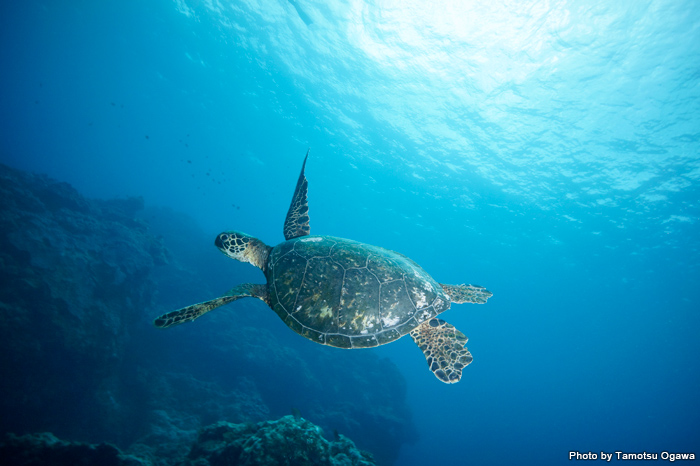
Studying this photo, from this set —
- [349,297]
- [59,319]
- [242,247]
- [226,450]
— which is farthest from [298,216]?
[59,319]

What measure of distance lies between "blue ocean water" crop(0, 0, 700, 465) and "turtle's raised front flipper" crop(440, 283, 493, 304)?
1498 cm

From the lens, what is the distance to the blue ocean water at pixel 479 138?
577 inches

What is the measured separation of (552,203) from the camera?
Answer: 24.9 meters

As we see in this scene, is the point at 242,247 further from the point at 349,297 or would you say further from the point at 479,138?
the point at 479,138

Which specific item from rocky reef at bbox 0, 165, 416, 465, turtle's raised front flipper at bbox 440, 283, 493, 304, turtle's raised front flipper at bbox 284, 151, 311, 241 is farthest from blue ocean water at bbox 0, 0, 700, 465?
turtle's raised front flipper at bbox 440, 283, 493, 304

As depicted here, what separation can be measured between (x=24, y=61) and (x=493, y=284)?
109m

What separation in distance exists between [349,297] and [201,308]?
93.1 inches

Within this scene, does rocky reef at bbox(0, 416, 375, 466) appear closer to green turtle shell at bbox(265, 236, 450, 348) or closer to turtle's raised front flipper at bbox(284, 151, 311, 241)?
green turtle shell at bbox(265, 236, 450, 348)

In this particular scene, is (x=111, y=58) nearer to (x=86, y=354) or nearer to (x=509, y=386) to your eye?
(x=86, y=354)

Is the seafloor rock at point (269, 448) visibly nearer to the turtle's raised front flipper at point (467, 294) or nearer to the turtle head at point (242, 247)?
the turtle head at point (242, 247)

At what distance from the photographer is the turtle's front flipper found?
3.64 m

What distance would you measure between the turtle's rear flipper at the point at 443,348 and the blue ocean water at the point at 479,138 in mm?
15293

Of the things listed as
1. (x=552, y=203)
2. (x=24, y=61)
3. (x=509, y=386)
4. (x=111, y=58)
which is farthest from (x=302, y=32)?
(x=509, y=386)

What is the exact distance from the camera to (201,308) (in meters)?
3.90
